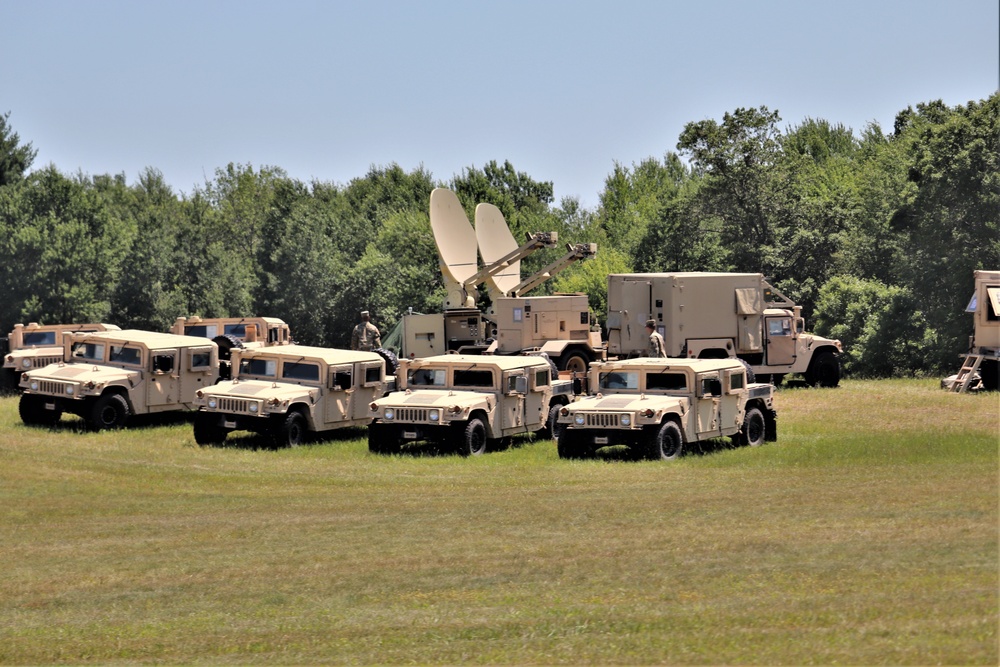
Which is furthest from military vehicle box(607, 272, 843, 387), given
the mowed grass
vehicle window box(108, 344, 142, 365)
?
vehicle window box(108, 344, 142, 365)

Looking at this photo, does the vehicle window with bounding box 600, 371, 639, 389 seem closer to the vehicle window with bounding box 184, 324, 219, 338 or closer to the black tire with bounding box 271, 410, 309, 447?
the black tire with bounding box 271, 410, 309, 447

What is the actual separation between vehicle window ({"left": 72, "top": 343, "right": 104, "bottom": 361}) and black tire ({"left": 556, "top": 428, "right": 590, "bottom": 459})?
34.5 feet

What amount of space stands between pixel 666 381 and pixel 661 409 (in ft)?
3.54

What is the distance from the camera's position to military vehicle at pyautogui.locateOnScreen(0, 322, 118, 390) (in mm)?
33781

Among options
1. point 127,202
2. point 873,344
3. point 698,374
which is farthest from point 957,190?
point 127,202

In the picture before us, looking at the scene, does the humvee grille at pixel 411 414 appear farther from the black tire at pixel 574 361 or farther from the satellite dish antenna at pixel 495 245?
the satellite dish antenna at pixel 495 245

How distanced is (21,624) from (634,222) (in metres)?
55.2

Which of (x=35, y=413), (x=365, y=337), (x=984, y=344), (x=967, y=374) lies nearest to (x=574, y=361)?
(x=365, y=337)

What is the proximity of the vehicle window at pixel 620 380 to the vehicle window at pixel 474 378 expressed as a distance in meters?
2.01

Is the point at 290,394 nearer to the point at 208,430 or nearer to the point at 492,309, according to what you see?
the point at 208,430

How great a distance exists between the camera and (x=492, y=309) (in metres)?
35.0

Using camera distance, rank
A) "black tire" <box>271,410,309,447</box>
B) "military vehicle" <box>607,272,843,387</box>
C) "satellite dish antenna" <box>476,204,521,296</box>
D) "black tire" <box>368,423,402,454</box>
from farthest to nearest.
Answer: "satellite dish antenna" <box>476,204,521,296</box> < "military vehicle" <box>607,272,843,387</box> < "black tire" <box>271,410,309,447</box> < "black tire" <box>368,423,402,454</box>

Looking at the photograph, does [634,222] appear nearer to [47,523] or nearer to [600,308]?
[600,308]

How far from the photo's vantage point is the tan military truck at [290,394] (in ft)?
75.9
